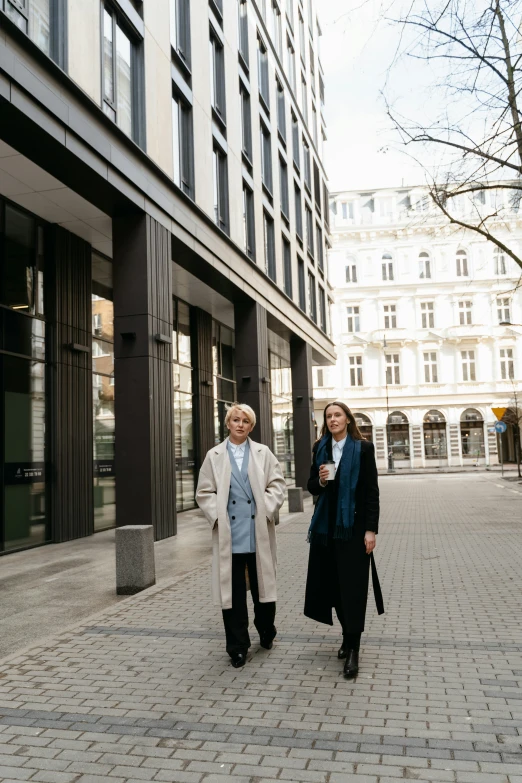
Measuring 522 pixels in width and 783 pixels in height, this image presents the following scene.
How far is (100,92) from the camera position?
10.7 metres

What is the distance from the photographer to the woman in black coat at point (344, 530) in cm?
491

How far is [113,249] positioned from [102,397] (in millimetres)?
3690

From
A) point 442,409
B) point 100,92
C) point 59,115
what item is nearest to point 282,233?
point 100,92

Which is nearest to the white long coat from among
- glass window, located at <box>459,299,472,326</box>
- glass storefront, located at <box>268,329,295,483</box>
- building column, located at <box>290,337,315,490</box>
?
building column, located at <box>290,337,315,490</box>

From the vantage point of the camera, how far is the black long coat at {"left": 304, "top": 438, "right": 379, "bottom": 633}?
4891 mm

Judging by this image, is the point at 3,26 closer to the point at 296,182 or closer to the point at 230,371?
the point at 230,371

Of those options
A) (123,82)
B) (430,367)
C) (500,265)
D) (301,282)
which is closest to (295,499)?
(123,82)

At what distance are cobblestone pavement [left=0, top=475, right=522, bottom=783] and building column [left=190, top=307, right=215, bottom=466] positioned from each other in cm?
1243

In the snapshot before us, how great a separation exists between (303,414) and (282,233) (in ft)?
22.6

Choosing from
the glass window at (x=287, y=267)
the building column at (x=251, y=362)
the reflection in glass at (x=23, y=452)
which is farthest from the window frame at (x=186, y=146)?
the glass window at (x=287, y=267)

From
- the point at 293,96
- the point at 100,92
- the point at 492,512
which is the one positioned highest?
the point at 293,96

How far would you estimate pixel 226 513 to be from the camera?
5.15 meters

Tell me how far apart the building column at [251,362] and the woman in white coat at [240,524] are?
1355cm

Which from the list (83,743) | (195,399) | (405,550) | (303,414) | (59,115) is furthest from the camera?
(303,414)
